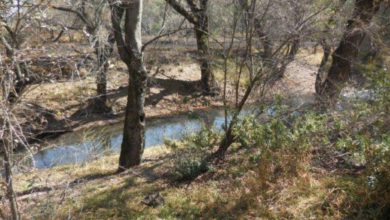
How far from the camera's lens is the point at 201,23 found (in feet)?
39.1

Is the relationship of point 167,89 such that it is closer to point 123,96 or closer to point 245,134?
point 123,96

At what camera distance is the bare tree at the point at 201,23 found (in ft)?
32.8

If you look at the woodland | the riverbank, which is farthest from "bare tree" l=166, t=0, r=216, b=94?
the riverbank

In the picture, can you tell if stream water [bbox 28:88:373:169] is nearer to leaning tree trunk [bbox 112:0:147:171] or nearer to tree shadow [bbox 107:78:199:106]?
tree shadow [bbox 107:78:199:106]

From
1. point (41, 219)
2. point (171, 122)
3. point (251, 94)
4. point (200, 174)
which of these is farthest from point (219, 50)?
point (171, 122)

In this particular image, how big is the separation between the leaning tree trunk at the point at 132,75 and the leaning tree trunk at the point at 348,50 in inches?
126

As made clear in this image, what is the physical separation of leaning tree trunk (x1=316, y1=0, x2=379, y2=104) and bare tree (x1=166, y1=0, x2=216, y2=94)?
7.68 ft

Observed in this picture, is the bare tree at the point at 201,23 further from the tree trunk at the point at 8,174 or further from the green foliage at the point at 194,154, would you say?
the tree trunk at the point at 8,174

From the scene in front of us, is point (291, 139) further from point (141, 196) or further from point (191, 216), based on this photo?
point (141, 196)

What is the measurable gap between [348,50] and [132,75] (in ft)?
12.9

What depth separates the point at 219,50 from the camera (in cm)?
928

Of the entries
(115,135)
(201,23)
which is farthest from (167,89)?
(201,23)

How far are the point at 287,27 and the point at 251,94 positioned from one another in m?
1.37

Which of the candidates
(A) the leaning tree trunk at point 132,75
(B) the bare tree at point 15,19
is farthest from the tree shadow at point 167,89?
(B) the bare tree at point 15,19
